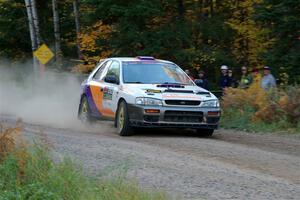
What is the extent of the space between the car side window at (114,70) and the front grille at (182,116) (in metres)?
1.84

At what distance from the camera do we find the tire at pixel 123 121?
1362 centimetres

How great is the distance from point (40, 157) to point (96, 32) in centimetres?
2279

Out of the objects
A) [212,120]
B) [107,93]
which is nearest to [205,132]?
[212,120]

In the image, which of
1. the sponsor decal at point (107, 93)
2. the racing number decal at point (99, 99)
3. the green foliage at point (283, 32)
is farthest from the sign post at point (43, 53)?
the sponsor decal at point (107, 93)

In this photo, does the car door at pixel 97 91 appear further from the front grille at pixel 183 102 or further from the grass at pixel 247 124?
the grass at pixel 247 124

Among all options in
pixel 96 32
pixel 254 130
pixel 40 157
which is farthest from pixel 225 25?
pixel 40 157

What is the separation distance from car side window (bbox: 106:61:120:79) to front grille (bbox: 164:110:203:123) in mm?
1840

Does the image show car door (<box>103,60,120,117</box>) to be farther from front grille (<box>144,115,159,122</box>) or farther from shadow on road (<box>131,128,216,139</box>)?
front grille (<box>144,115,159,122</box>)

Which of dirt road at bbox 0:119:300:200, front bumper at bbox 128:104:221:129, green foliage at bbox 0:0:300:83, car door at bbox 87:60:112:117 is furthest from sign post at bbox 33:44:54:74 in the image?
front bumper at bbox 128:104:221:129

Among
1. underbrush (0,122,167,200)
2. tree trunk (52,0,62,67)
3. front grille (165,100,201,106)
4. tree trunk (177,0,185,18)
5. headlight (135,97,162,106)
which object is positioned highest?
underbrush (0,122,167,200)

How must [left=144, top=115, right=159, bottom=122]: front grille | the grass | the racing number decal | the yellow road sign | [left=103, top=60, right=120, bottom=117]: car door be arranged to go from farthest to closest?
the yellow road sign, the grass, the racing number decal, [left=103, top=60, right=120, bottom=117]: car door, [left=144, top=115, right=159, bottom=122]: front grille

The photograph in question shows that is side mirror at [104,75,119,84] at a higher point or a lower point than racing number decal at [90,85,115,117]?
higher

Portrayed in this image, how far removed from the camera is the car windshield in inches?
574

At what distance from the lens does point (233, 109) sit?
18.1 m
